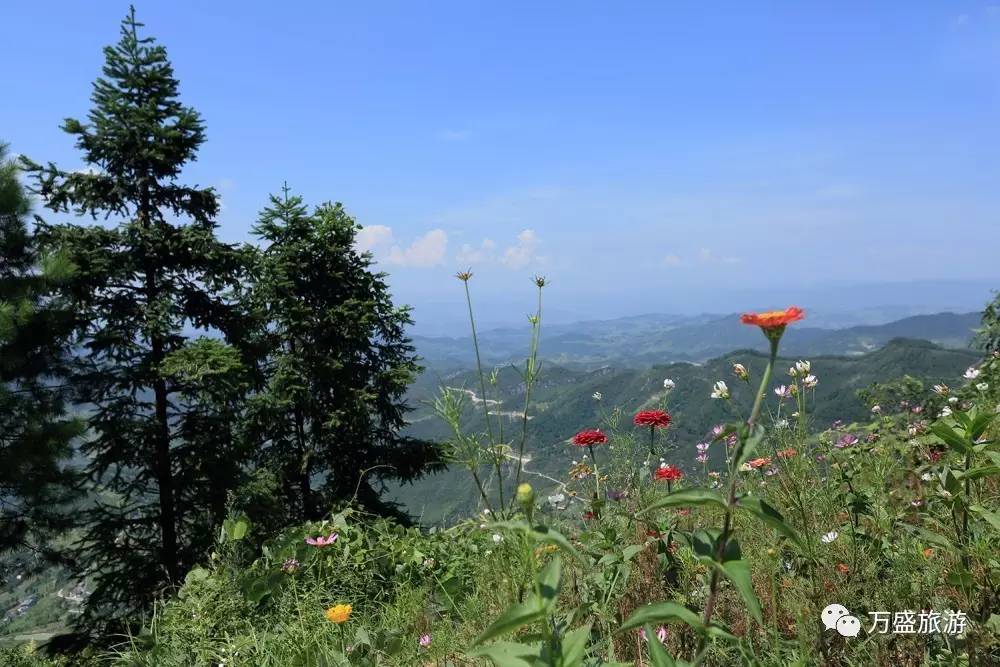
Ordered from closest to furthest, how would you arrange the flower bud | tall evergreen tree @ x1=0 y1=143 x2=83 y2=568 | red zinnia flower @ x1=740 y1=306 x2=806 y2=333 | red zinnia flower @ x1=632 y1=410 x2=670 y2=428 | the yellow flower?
the flower bud → red zinnia flower @ x1=740 y1=306 x2=806 y2=333 → the yellow flower → red zinnia flower @ x1=632 y1=410 x2=670 y2=428 → tall evergreen tree @ x1=0 y1=143 x2=83 y2=568

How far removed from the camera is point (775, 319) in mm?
1162

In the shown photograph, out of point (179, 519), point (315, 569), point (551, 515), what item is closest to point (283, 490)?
point (179, 519)

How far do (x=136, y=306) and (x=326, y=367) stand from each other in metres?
3.69

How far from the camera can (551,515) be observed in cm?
328

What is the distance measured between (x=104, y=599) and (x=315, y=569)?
9.20m

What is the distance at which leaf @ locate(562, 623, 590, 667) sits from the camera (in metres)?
1.05

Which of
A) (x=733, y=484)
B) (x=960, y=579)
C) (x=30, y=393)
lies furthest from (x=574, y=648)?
(x=30, y=393)

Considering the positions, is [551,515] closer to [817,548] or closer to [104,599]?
[817,548]

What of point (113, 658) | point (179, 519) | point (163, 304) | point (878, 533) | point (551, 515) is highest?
point (163, 304)

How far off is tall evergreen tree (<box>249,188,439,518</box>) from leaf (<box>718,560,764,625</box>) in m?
10.9

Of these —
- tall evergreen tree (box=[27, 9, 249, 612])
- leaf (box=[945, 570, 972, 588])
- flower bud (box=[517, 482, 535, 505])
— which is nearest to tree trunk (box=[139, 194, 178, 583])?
tall evergreen tree (box=[27, 9, 249, 612])

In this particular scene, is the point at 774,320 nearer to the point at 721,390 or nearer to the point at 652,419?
the point at 721,390

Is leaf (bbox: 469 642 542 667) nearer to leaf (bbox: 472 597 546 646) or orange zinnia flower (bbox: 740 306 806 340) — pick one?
leaf (bbox: 472 597 546 646)

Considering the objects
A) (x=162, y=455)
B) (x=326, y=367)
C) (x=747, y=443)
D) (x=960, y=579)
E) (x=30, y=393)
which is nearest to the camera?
(x=747, y=443)
